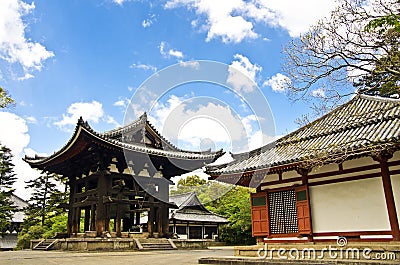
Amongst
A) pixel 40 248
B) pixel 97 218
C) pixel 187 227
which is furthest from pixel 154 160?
pixel 187 227

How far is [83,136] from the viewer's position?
17.9 meters

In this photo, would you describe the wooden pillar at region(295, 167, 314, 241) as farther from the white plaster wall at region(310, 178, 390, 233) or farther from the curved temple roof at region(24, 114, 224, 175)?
the curved temple roof at region(24, 114, 224, 175)

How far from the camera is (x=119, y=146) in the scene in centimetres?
1831

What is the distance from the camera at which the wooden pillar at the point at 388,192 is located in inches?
378

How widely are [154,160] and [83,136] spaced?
189 inches

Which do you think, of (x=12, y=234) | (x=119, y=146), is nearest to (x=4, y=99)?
(x=119, y=146)

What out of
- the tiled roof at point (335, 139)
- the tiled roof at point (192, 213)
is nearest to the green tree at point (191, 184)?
the tiled roof at point (192, 213)

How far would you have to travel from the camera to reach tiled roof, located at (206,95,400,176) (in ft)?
29.8

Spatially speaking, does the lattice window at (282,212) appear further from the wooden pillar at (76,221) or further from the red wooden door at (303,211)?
the wooden pillar at (76,221)

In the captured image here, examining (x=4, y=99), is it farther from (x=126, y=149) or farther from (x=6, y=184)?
(x=6, y=184)

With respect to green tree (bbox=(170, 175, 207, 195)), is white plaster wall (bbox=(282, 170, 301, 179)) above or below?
below

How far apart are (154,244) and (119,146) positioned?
5.86 meters
